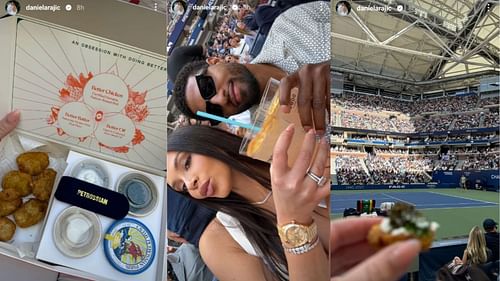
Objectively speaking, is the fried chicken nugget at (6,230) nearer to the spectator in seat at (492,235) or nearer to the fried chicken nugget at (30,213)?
the fried chicken nugget at (30,213)

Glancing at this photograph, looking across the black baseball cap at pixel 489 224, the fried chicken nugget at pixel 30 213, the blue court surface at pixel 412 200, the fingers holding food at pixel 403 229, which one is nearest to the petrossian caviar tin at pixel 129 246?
the fried chicken nugget at pixel 30 213

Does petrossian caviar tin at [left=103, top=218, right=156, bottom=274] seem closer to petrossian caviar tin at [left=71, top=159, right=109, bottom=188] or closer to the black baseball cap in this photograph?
petrossian caviar tin at [left=71, top=159, right=109, bottom=188]

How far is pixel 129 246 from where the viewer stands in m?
2.23

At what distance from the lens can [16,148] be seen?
2.26m

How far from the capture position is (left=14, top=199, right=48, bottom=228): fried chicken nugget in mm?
2209

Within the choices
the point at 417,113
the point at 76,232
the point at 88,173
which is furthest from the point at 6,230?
the point at 417,113

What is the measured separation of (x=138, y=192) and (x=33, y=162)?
543mm

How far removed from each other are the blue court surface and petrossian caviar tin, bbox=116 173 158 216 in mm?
902

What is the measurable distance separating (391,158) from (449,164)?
241 millimetres

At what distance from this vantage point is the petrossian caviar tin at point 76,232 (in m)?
2.18

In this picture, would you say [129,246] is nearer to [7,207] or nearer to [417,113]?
[7,207]

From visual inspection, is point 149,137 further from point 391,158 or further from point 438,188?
point 438,188

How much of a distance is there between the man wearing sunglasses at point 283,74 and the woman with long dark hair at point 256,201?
11 cm

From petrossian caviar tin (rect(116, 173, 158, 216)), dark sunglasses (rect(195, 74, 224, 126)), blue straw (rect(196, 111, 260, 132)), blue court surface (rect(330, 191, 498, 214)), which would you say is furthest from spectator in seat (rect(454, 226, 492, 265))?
petrossian caviar tin (rect(116, 173, 158, 216))
